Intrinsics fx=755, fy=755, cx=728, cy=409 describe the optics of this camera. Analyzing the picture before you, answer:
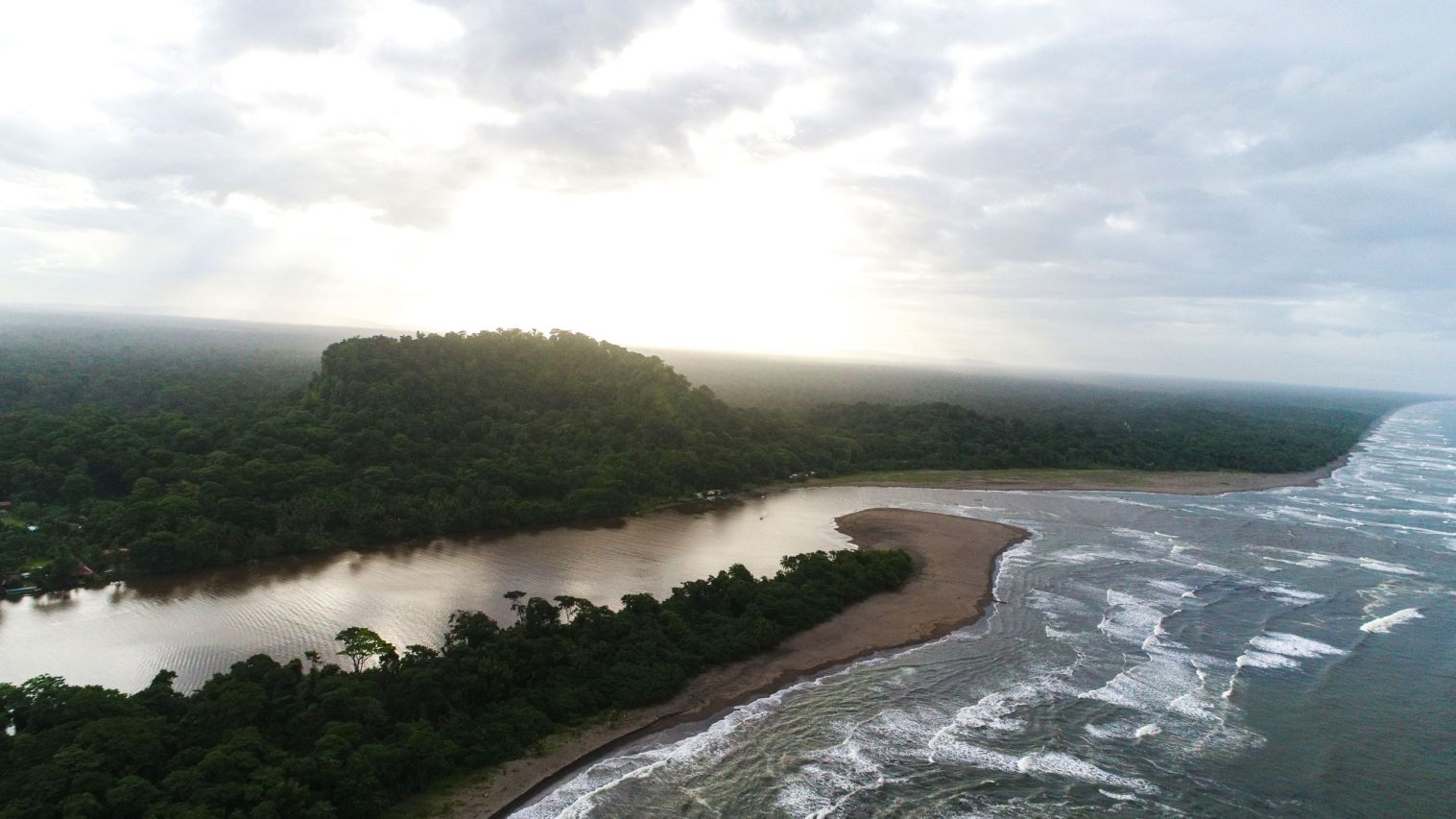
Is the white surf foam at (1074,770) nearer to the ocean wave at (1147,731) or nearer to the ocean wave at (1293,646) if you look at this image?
the ocean wave at (1147,731)

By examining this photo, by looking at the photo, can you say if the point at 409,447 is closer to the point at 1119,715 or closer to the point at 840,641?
the point at 840,641

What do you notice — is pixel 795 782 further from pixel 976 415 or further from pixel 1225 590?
pixel 976 415

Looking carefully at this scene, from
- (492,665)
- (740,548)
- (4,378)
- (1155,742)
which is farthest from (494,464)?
(4,378)

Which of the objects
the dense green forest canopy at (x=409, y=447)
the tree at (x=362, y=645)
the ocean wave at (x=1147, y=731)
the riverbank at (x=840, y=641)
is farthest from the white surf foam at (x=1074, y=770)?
the dense green forest canopy at (x=409, y=447)

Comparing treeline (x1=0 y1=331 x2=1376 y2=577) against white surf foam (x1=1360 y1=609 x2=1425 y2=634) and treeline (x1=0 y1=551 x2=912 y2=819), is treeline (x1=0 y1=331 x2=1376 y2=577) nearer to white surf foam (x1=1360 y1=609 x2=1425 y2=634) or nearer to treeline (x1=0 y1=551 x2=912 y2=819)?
treeline (x1=0 y1=551 x2=912 y2=819)

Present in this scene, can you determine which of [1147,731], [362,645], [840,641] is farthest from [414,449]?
[1147,731]
